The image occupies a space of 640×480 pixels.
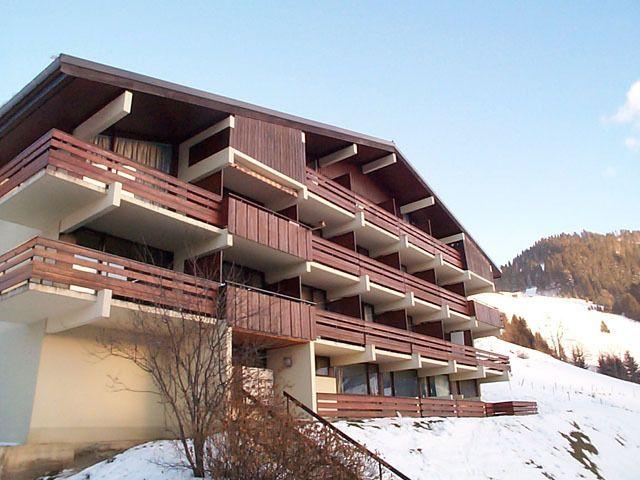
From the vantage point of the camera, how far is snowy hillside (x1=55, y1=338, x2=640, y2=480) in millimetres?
13062

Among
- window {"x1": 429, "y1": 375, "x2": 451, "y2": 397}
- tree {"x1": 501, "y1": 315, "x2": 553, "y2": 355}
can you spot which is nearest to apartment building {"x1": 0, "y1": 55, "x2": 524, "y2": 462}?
window {"x1": 429, "y1": 375, "x2": 451, "y2": 397}

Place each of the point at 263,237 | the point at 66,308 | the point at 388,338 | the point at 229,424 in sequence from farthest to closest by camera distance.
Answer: the point at 388,338, the point at 263,237, the point at 66,308, the point at 229,424

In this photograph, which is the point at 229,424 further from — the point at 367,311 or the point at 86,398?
the point at 367,311

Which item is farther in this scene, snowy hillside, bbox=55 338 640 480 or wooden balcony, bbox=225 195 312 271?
wooden balcony, bbox=225 195 312 271

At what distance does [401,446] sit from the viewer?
16938mm

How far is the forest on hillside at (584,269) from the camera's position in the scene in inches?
5902

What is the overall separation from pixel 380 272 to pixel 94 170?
14261 mm

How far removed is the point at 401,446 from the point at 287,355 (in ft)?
16.8

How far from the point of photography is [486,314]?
34.9 metres

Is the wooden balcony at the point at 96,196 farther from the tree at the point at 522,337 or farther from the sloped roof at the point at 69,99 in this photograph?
the tree at the point at 522,337

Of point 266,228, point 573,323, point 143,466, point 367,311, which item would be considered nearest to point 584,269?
point 573,323

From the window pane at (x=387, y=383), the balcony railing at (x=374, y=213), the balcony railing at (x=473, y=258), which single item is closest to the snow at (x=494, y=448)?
the window pane at (x=387, y=383)

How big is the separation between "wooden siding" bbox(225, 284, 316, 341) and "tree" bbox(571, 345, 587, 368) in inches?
3176

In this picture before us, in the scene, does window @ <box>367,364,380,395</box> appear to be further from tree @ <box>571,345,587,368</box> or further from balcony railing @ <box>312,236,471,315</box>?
tree @ <box>571,345,587,368</box>
